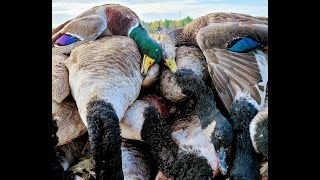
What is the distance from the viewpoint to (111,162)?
2.24 metres

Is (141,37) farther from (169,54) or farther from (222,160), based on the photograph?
(222,160)

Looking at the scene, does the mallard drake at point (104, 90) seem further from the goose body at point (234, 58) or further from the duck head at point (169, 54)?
the goose body at point (234, 58)

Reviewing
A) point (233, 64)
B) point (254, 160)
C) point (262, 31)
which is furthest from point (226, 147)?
point (262, 31)

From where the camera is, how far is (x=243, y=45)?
7.56 ft

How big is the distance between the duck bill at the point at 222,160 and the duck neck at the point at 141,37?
551 millimetres

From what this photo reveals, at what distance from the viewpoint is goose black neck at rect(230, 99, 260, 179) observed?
89.6 inches

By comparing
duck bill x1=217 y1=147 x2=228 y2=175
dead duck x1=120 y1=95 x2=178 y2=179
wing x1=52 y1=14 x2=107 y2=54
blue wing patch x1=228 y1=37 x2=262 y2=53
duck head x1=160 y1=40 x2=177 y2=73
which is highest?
wing x1=52 y1=14 x2=107 y2=54

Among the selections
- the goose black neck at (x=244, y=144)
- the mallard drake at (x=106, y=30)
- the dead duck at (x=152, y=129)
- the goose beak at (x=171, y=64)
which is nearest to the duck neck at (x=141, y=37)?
the mallard drake at (x=106, y=30)

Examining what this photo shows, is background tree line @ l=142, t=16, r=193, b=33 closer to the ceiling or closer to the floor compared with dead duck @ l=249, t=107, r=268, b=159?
closer to the ceiling

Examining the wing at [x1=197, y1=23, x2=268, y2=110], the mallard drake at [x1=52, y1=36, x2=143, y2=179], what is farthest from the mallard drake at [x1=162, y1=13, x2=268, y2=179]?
the mallard drake at [x1=52, y1=36, x2=143, y2=179]

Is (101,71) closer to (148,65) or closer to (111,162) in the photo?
(148,65)

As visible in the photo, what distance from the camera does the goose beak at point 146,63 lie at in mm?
2342

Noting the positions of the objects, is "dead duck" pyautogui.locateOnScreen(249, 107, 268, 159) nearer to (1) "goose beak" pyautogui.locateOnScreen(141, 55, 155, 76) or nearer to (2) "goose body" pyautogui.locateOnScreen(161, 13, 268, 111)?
(2) "goose body" pyautogui.locateOnScreen(161, 13, 268, 111)
